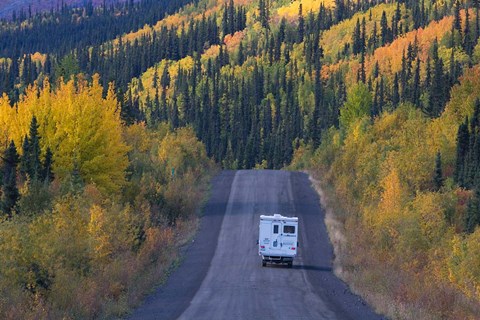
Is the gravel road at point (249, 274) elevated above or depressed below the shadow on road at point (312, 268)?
above

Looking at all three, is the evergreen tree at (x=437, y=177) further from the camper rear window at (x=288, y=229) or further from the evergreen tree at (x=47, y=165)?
the evergreen tree at (x=47, y=165)

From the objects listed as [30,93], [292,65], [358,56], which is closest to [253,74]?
[292,65]

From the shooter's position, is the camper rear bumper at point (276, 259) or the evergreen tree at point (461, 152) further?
the evergreen tree at point (461, 152)

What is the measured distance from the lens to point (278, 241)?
40.5m

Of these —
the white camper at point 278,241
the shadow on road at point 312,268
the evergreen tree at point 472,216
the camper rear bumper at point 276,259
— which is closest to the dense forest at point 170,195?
the evergreen tree at point 472,216

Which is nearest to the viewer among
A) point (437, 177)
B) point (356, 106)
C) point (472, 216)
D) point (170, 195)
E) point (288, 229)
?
point (288, 229)

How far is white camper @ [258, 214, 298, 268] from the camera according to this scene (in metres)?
40.3

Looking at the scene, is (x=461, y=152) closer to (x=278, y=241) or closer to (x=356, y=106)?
(x=278, y=241)

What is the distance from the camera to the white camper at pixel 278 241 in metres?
40.3

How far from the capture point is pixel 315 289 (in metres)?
33.5

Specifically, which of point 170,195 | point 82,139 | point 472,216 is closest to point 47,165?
point 82,139

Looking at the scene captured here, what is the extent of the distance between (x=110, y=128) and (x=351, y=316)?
33.0 meters

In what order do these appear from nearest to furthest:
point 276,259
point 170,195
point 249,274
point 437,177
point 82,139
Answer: point 249,274 → point 276,259 → point 170,195 → point 82,139 → point 437,177

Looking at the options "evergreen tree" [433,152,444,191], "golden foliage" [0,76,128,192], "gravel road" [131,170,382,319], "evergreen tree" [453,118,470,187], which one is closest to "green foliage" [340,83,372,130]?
"gravel road" [131,170,382,319]
